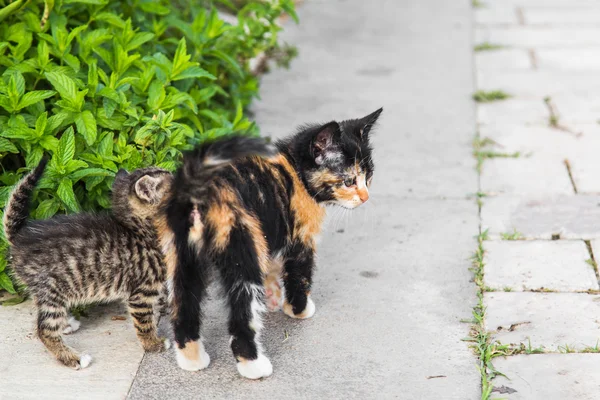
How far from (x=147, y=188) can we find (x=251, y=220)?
0.78 meters

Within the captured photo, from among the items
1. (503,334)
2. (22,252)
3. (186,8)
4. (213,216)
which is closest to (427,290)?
(503,334)

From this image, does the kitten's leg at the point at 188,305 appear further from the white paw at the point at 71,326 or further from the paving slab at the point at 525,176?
the paving slab at the point at 525,176

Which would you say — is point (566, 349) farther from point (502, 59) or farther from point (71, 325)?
point (502, 59)

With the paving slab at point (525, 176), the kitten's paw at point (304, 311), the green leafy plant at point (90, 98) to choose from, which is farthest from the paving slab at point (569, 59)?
the kitten's paw at point (304, 311)

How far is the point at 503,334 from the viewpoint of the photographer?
459 cm

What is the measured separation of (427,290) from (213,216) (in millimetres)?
1726

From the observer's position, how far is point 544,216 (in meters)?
5.99

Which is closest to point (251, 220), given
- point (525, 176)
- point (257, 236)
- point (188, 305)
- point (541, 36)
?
point (257, 236)

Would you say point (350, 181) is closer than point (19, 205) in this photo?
No

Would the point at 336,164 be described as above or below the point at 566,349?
above

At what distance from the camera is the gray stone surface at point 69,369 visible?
4.12 metres

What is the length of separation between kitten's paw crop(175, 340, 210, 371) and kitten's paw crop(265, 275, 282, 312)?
2.45 ft

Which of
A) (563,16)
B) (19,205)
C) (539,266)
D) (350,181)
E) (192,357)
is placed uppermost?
(350,181)

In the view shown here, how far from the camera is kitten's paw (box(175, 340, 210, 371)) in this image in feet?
13.9
